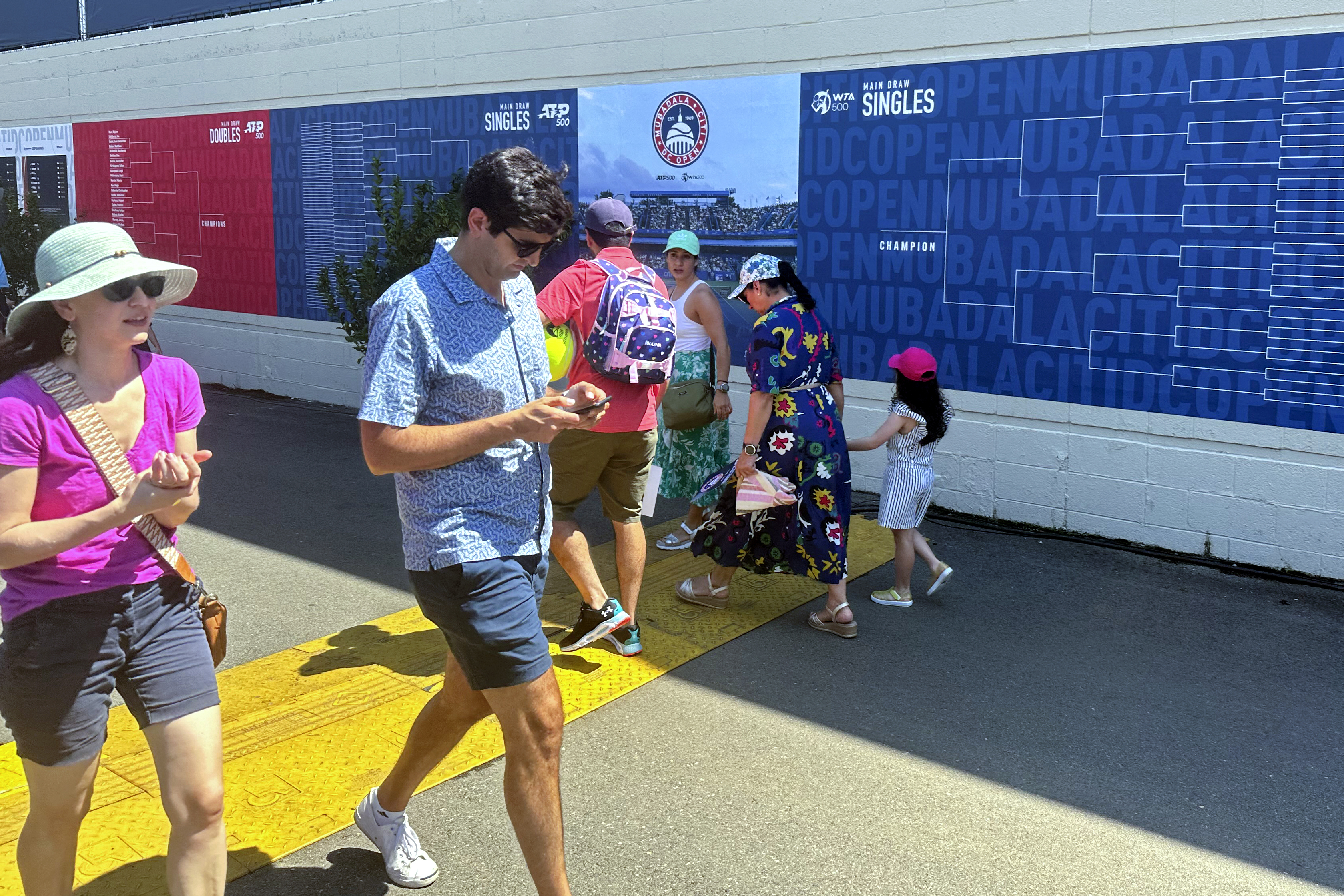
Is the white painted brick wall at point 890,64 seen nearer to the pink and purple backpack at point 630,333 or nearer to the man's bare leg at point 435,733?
the pink and purple backpack at point 630,333

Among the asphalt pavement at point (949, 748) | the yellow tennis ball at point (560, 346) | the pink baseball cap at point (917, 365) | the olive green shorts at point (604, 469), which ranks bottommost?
the asphalt pavement at point (949, 748)

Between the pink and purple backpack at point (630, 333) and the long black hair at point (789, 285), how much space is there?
649 millimetres

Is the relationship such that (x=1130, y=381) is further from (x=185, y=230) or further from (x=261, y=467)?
(x=185, y=230)

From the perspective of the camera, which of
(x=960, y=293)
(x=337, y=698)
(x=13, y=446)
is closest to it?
(x=13, y=446)

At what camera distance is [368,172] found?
1109cm

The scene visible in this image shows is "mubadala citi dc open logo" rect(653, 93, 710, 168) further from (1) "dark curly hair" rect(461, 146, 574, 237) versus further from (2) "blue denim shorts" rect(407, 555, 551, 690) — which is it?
(2) "blue denim shorts" rect(407, 555, 551, 690)

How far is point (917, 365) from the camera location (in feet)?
19.0

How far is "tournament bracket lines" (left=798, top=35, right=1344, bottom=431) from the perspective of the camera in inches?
246

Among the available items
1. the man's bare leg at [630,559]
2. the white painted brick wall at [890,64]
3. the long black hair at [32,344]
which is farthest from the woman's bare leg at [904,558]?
the long black hair at [32,344]

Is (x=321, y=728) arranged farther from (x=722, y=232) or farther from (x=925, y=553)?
(x=722, y=232)

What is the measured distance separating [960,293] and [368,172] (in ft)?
20.1

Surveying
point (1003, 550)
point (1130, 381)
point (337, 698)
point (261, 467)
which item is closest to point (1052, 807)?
point (337, 698)

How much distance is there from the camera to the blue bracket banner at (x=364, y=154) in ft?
31.9

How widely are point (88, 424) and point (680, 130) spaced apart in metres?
6.76
